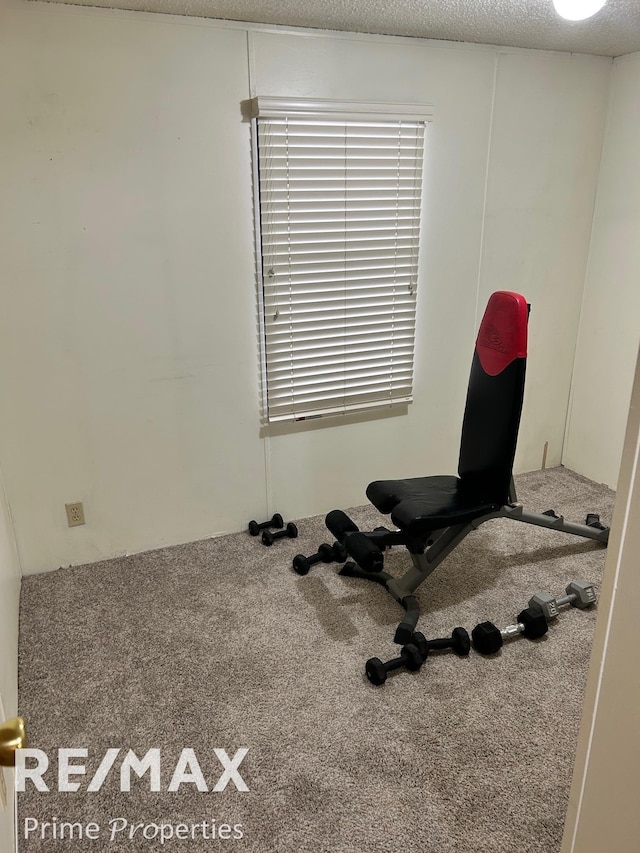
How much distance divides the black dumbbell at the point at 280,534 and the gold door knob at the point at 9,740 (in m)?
2.06

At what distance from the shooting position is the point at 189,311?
2.59 metres

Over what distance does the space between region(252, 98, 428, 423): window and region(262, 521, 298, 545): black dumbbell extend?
534 millimetres

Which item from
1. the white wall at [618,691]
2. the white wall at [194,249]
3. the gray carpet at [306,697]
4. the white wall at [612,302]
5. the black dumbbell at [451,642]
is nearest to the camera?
the white wall at [618,691]

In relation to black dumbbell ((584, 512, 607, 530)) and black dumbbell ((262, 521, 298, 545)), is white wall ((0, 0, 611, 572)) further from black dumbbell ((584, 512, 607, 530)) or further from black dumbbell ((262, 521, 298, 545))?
black dumbbell ((584, 512, 607, 530))

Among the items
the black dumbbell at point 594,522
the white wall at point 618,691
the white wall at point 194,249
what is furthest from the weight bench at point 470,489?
the white wall at point 618,691

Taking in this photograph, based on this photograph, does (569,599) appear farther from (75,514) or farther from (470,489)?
(75,514)

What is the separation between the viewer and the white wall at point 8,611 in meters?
1.78

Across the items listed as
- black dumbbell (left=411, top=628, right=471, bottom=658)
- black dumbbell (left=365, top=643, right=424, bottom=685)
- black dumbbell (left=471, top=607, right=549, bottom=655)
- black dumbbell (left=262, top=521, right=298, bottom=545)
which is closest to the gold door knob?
black dumbbell (left=365, top=643, right=424, bottom=685)

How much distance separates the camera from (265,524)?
2.95 meters

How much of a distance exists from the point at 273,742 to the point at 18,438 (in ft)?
5.20

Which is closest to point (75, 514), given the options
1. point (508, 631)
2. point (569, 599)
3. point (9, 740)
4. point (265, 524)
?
point (265, 524)

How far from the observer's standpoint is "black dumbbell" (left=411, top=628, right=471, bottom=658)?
2.10 metres

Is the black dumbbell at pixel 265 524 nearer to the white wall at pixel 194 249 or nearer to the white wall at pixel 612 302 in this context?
the white wall at pixel 194 249

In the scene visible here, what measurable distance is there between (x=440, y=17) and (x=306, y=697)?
2580 millimetres
